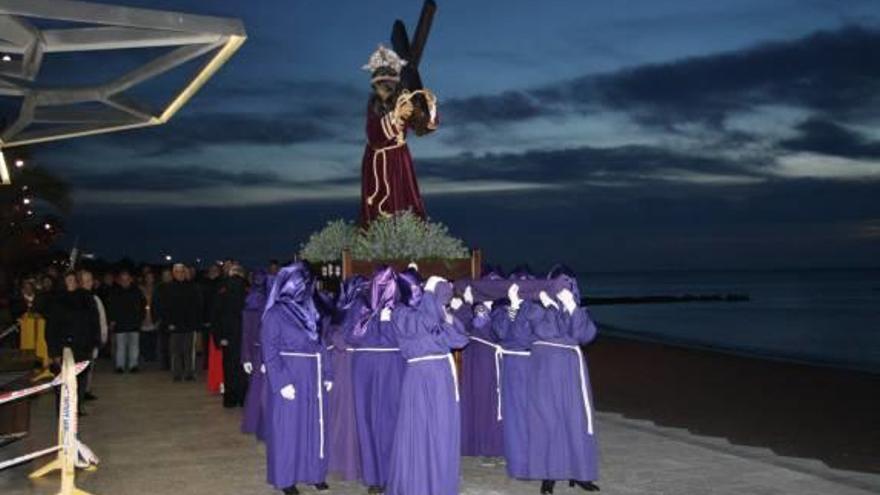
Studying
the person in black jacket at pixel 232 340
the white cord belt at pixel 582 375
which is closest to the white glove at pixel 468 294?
the white cord belt at pixel 582 375

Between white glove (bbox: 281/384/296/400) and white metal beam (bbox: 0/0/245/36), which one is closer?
white glove (bbox: 281/384/296/400)

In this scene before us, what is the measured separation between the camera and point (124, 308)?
16219 mm

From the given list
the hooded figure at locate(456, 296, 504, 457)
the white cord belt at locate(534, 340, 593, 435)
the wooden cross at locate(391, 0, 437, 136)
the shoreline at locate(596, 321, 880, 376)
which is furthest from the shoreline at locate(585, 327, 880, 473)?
the wooden cross at locate(391, 0, 437, 136)

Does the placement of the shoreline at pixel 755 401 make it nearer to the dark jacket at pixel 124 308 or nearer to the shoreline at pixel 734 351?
the shoreline at pixel 734 351

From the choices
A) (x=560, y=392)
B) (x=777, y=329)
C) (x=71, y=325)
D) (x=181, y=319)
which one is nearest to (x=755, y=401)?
(x=181, y=319)

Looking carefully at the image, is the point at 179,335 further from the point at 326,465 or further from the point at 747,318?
the point at 747,318

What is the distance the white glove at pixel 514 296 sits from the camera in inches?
331

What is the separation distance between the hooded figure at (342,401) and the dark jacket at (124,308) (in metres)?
8.48

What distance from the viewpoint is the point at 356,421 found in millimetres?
8383

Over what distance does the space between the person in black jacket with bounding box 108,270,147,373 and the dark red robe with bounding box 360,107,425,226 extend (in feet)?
→ 23.6

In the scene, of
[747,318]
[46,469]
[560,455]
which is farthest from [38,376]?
[747,318]

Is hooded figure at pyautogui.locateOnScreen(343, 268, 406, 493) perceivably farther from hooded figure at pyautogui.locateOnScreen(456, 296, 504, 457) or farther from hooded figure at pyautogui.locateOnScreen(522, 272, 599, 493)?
hooded figure at pyautogui.locateOnScreen(456, 296, 504, 457)

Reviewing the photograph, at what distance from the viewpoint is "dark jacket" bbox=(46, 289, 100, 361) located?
37.0 ft

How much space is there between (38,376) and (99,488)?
3332 mm
